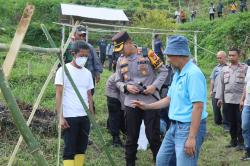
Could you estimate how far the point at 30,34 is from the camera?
95.3 feet

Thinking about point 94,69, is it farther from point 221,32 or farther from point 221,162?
point 221,32

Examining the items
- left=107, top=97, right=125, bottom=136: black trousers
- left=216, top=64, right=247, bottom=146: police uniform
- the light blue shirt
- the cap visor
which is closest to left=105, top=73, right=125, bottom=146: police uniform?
left=107, top=97, right=125, bottom=136: black trousers

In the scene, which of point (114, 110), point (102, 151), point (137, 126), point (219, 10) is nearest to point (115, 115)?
point (114, 110)

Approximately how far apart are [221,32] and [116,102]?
61.3ft

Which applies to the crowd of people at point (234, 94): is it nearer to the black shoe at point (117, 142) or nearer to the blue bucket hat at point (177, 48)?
the black shoe at point (117, 142)

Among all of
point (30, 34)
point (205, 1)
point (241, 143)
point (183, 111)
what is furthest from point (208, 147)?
point (205, 1)

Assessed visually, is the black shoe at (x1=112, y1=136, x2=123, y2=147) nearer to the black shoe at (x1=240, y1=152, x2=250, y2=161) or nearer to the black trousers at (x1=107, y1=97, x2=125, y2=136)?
the black trousers at (x1=107, y1=97, x2=125, y2=136)

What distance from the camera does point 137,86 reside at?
5.47 metres

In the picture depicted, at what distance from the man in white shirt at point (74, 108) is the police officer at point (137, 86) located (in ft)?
1.77

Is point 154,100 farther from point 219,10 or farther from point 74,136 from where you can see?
point 219,10

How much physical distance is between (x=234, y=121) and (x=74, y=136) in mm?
3146

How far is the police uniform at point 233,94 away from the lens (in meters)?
7.06

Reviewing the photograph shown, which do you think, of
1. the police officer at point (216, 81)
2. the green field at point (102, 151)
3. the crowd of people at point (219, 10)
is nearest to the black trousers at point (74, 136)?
the green field at point (102, 151)

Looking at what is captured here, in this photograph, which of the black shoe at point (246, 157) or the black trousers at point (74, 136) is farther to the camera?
the black shoe at point (246, 157)
